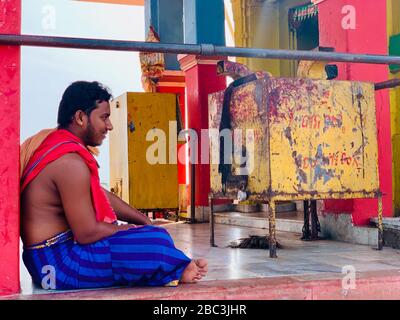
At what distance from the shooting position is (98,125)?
3145 millimetres

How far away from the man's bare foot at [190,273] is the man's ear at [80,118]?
0.96 meters

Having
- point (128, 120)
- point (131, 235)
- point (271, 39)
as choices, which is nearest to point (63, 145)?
point (131, 235)

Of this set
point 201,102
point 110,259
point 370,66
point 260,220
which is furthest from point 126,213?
point 201,102

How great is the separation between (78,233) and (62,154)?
0.41 metres

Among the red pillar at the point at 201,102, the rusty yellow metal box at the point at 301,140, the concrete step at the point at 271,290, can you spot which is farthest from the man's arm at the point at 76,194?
the red pillar at the point at 201,102

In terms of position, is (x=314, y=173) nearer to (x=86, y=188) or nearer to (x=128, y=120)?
(x=86, y=188)

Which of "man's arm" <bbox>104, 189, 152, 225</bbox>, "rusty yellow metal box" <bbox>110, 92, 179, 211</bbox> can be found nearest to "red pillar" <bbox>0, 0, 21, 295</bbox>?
"man's arm" <bbox>104, 189, 152, 225</bbox>

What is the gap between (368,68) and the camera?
5.36m

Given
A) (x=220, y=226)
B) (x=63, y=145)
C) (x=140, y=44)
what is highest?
(x=140, y=44)

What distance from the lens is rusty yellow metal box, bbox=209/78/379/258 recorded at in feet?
14.4

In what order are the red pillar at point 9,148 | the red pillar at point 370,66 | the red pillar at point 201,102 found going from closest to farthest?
the red pillar at point 9,148, the red pillar at point 370,66, the red pillar at point 201,102

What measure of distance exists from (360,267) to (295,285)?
761mm

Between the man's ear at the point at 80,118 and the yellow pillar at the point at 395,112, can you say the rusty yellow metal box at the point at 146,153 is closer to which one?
the yellow pillar at the point at 395,112

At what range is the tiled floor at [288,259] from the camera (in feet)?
11.7
